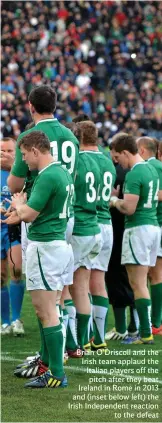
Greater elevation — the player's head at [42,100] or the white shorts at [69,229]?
the player's head at [42,100]

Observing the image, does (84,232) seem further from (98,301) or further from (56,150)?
(56,150)

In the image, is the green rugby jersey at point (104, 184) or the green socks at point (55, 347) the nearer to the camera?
the green socks at point (55, 347)

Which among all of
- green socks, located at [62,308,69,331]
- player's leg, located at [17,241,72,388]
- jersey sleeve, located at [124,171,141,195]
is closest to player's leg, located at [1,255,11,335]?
jersey sleeve, located at [124,171,141,195]

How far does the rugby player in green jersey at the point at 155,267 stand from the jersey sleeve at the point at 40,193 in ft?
10.9

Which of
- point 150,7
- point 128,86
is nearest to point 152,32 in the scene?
point 150,7

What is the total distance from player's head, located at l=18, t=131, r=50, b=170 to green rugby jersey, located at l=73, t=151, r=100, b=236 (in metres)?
1.56

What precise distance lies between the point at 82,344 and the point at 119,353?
342 millimetres

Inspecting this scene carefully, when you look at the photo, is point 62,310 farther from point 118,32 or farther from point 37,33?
point 118,32

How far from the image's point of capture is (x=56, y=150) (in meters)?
8.75

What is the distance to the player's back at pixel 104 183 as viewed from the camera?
10102 mm

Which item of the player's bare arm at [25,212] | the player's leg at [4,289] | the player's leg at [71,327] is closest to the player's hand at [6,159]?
the player's leg at [4,289]

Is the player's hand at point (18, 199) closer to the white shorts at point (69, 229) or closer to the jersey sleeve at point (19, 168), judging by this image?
the jersey sleeve at point (19, 168)

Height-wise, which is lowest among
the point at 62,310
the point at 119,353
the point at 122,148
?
the point at 119,353

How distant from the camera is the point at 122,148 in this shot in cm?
1045
